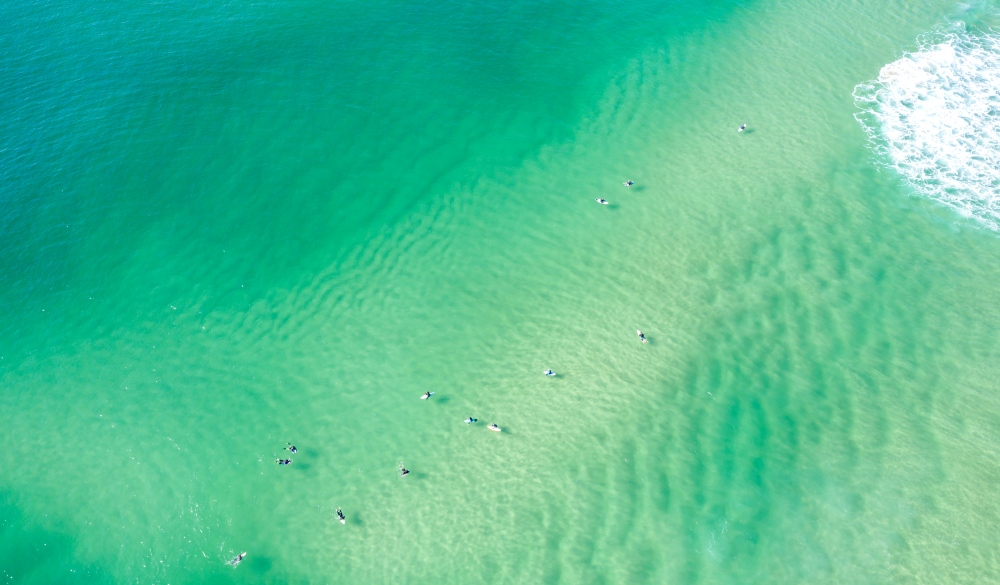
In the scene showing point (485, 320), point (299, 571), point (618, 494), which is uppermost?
point (485, 320)

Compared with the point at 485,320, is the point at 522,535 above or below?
below

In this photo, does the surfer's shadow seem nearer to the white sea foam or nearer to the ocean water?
the ocean water

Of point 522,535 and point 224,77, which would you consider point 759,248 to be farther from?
point 224,77

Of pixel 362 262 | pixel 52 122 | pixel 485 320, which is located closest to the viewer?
pixel 485 320

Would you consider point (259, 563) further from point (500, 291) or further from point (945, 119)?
point (945, 119)

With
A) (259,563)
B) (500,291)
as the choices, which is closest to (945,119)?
(500,291)

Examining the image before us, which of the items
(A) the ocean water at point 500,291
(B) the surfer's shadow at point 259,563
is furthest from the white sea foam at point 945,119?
(B) the surfer's shadow at point 259,563

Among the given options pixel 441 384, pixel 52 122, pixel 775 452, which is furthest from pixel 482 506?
pixel 52 122
